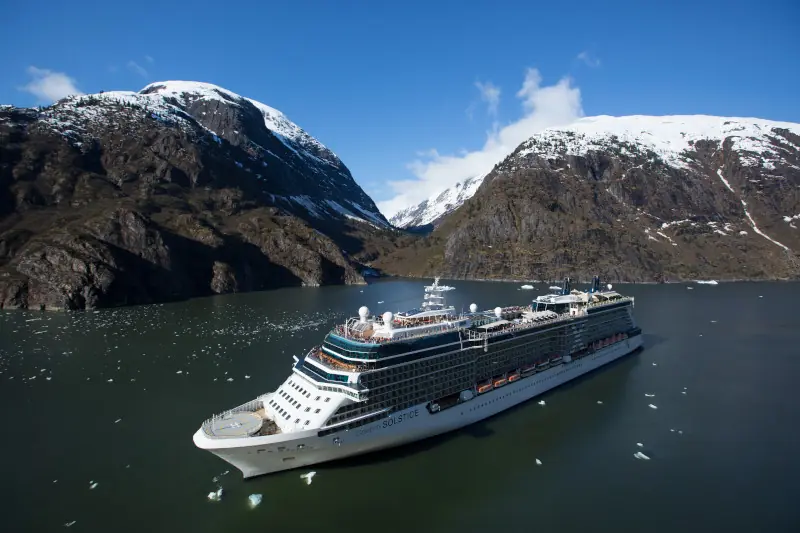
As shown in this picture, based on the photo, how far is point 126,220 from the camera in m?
120

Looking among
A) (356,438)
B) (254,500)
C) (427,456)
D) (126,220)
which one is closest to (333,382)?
(356,438)

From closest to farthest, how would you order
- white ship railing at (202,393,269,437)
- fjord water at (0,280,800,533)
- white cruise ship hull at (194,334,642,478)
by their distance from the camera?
1. fjord water at (0,280,800,533)
2. white cruise ship hull at (194,334,642,478)
3. white ship railing at (202,393,269,437)

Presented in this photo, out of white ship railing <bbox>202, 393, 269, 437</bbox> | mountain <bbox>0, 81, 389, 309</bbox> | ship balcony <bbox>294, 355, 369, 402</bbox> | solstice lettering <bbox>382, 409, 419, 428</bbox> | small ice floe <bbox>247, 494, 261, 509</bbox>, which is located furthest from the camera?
mountain <bbox>0, 81, 389, 309</bbox>

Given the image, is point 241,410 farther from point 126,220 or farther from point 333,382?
point 126,220

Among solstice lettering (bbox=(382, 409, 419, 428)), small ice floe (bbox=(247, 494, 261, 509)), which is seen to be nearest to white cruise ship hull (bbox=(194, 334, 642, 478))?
solstice lettering (bbox=(382, 409, 419, 428))

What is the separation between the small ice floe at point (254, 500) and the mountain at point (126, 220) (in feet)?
300

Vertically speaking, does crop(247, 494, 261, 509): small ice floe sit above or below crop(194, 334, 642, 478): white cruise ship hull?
below

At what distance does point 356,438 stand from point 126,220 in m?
120

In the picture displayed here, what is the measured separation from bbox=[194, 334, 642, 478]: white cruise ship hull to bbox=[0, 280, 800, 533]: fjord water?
2.85 ft

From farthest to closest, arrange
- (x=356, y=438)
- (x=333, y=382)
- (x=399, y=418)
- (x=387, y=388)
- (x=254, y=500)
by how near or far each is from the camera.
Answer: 1. (x=399, y=418)
2. (x=387, y=388)
3. (x=333, y=382)
4. (x=356, y=438)
5. (x=254, y=500)

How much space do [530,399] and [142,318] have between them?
73.9 meters

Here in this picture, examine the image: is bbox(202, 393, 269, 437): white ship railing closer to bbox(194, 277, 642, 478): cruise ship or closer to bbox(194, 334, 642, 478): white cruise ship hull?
bbox(194, 277, 642, 478): cruise ship

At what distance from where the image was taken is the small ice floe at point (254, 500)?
80.5ft

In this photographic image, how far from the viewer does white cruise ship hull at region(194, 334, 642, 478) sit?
25.1 meters
